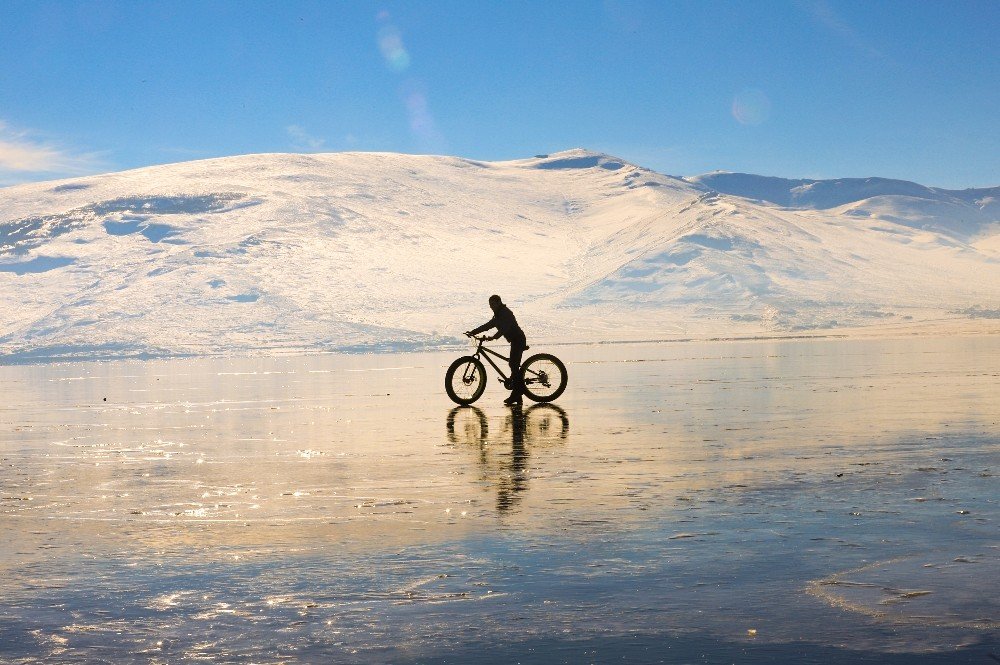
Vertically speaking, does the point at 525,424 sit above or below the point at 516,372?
below

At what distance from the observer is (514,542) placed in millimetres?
8484

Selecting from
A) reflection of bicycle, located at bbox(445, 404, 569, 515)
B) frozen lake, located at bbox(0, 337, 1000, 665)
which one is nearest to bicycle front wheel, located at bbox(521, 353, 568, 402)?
reflection of bicycle, located at bbox(445, 404, 569, 515)

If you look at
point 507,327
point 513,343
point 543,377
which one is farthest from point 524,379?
point 507,327

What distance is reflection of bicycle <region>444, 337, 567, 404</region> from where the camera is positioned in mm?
24516

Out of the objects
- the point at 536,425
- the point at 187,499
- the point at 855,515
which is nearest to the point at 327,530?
the point at 187,499

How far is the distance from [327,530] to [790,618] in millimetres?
4209

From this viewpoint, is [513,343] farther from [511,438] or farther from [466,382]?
[511,438]

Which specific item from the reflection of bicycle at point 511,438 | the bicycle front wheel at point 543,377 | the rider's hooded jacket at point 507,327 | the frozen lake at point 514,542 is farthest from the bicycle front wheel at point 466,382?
the frozen lake at point 514,542

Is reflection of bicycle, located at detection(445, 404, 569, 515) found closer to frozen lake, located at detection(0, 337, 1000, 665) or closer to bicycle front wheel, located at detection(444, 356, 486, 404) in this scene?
frozen lake, located at detection(0, 337, 1000, 665)

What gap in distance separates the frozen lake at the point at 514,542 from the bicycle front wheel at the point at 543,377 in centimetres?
573

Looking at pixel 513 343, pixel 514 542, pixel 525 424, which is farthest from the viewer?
pixel 513 343

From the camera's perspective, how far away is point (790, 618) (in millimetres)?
6168

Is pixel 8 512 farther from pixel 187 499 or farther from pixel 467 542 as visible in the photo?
pixel 467 542

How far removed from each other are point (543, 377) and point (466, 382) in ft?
5.30
